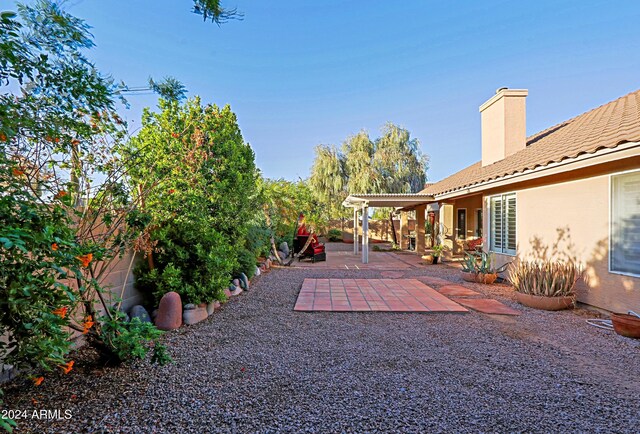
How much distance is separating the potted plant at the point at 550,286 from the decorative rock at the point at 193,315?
18.0 ft

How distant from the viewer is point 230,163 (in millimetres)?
6270

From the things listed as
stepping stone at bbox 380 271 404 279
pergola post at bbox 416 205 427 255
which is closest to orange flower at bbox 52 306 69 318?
stepping stone at bbox 380 271 404 279

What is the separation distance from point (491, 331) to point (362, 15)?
9578mm

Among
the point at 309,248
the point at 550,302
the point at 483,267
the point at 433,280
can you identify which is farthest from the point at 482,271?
the point at 309,248

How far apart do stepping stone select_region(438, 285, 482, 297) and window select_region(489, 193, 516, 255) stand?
1.93 meters

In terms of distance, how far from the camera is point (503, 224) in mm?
8625

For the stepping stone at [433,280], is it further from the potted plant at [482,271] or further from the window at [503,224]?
the window at [503,224]

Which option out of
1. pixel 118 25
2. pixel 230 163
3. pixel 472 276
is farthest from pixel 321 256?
pixel 118 25

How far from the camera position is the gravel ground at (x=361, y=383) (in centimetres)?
231

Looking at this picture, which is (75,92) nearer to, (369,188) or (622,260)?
(622,260)

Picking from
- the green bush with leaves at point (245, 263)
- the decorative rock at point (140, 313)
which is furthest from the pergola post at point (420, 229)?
the decorative rock at point (140, 313)

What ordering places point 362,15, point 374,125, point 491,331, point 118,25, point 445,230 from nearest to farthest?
point 118,25 < point 491,331 < point 362,15 < point 445,230 < point 374,125

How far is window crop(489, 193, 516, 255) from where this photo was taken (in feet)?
26.9

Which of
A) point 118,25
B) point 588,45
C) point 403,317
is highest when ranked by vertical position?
point 588,45
